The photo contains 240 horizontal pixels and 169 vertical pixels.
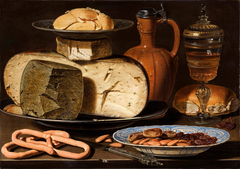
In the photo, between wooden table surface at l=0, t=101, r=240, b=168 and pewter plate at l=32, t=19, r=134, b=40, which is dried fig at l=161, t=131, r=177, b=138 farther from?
pewter plate at l=32, t=19, r=134, b=40

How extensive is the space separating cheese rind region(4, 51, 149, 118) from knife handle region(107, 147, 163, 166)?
218 millimetres

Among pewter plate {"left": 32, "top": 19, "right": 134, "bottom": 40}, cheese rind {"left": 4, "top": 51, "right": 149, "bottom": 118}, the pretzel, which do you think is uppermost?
pewter plate {"left": 32, "top": 19, "right": 134, "bottom": 40}

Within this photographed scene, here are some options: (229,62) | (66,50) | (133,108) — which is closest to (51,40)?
(66,50)

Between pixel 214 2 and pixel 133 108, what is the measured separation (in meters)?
0.71

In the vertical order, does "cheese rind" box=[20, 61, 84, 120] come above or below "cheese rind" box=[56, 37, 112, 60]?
below

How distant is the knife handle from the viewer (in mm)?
1107

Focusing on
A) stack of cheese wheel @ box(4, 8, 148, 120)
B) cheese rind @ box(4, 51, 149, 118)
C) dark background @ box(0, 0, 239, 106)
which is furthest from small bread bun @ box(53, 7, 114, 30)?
dark background @ box(0, 0, 239, 106)

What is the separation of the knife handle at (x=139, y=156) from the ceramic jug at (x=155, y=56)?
0.38 m

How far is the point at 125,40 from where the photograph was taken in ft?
5.97

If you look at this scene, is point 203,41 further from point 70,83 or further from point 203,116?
point 70,83

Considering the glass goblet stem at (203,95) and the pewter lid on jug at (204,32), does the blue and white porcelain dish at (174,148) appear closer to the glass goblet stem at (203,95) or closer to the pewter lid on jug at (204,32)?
the glass goblet stem at (203,95)

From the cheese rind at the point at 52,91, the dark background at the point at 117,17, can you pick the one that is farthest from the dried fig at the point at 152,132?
the dark background at the point at 117,17

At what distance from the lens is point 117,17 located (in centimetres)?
177

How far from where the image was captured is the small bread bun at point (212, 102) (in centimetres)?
153
